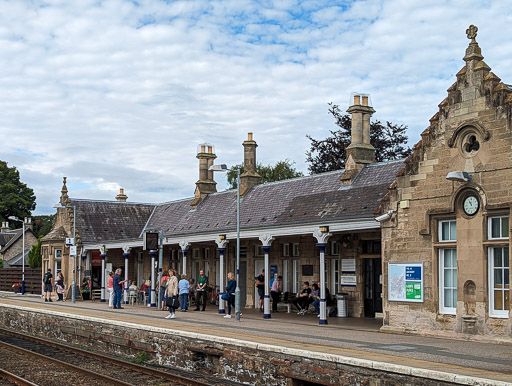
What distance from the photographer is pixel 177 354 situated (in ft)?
48.2

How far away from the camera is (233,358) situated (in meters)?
12.9

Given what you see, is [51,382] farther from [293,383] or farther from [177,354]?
[293,383]

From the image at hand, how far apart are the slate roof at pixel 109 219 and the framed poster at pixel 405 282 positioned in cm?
2039

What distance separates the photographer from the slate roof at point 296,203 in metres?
20.6

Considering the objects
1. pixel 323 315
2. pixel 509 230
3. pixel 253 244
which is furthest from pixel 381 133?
pixel 509 230

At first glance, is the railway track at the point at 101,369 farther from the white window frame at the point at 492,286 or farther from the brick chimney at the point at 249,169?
the brick chimney at the point at 249,169

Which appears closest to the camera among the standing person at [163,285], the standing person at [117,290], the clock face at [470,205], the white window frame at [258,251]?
the clock face at [470,205]

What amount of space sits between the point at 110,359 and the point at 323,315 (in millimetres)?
6011

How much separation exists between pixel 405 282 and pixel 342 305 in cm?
601

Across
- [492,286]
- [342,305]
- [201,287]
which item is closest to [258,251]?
[201,287]

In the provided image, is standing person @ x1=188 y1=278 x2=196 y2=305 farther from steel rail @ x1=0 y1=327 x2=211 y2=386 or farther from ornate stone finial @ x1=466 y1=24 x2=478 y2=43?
ornate stone finial @ x1=466 y1=24 x2=478 y2=43

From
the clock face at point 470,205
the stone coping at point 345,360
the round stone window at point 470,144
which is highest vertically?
the round stone window at point 470,144

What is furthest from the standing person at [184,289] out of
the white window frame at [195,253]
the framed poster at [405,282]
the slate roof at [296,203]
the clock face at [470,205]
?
the clock face at [470,205]

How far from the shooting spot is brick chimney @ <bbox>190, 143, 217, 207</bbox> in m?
33.0
